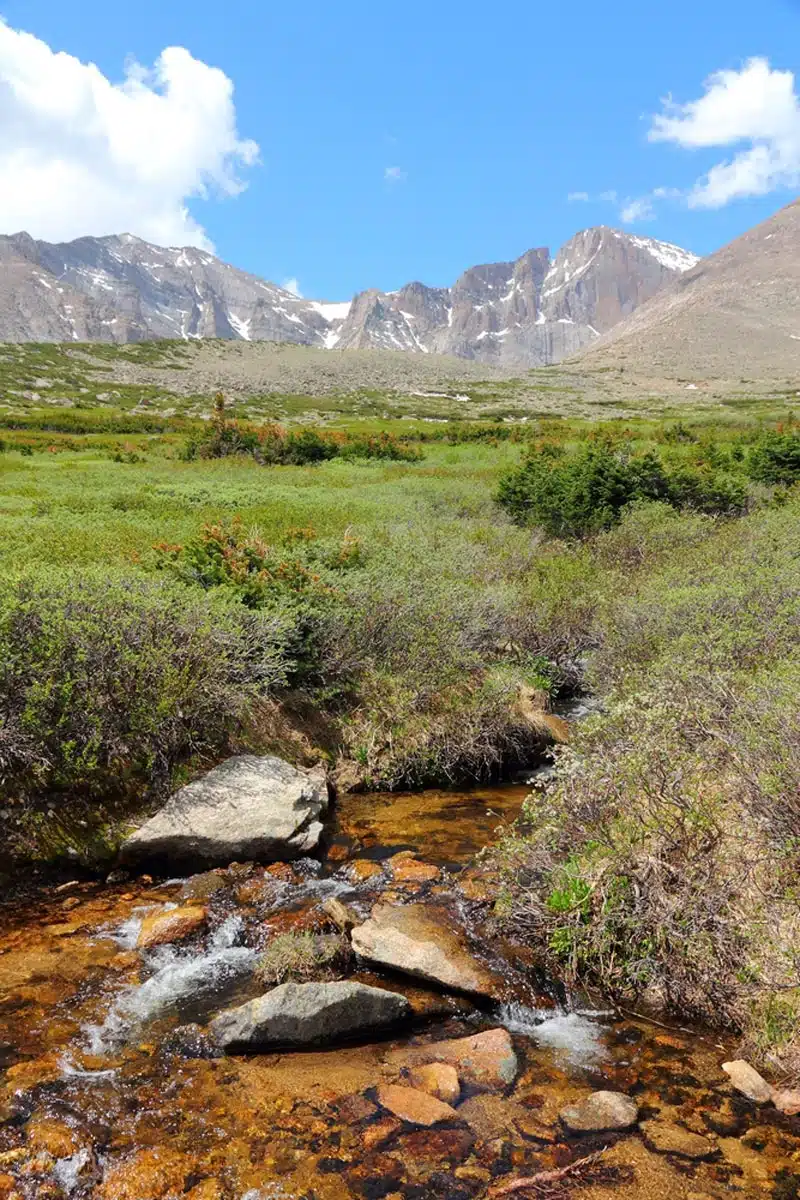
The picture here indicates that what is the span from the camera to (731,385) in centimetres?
13462

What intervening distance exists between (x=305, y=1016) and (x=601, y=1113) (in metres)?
2.51

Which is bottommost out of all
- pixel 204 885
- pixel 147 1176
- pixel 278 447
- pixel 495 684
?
pixel 204 885

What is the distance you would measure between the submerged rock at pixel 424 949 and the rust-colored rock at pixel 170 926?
185 cm

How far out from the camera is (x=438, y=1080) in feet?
18.5

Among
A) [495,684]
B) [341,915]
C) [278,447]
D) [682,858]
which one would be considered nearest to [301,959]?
[341,915]

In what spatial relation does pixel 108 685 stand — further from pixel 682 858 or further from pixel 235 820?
pixel 682 858

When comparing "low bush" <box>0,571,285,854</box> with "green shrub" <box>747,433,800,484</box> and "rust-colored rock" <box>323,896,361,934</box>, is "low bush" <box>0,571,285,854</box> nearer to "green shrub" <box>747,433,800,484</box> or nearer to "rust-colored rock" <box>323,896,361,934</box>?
"rust-colored rock" <box>323,896,361,934</box>

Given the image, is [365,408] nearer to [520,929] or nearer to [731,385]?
[731,385]

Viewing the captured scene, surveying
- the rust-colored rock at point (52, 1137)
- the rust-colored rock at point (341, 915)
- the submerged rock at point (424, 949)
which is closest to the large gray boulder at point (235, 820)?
the rust-colored rock at point (341, 915)

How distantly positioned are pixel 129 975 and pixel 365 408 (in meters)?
97.3

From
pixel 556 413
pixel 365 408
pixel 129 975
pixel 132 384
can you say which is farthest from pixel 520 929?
pixel 132 384

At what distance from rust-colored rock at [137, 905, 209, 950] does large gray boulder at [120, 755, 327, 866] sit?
107 centimetres

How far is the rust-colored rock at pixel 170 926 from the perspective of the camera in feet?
24.4

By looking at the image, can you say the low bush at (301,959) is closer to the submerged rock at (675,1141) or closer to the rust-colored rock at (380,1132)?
the rust-colored rock at (380,1132)
